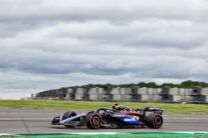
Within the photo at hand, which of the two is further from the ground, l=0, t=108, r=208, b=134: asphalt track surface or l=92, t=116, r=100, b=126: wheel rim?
l=92, t=116, r=100, b=126: wheel rim

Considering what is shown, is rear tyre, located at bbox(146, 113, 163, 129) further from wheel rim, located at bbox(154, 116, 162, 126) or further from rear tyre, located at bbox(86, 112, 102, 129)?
rear tyre, located at bbox(86, 112, 102, 129)

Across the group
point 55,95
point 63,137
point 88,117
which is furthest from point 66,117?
point 55,95

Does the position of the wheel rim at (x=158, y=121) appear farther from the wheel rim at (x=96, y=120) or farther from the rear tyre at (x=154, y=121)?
the wheel rim at (x=96, y=120)

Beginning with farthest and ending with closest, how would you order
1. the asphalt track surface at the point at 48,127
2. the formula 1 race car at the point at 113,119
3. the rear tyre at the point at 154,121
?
1. the rear tyre at the point at 154,121
2. the formula 1 race car at the point at 113,119
3. the asphalt track surface at the point at 48,127

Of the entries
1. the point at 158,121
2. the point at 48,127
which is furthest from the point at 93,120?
the point at 158,121

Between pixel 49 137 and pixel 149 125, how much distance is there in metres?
5.17

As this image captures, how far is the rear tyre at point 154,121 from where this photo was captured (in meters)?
17.3

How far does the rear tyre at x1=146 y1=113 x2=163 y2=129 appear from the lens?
56.9ft

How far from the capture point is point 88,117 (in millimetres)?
16125

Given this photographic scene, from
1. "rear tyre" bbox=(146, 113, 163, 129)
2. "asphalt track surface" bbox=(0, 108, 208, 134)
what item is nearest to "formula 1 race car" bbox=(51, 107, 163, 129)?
"rear tyre" bbox=(146, 113, 163, 129)

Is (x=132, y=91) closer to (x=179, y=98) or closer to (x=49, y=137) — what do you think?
(x=179, y=98)

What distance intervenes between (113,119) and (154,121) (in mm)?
1417

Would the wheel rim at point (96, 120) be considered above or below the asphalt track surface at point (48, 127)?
above

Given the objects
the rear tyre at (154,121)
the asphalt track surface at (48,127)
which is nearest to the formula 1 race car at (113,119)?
the rear tyre at (154,121)
